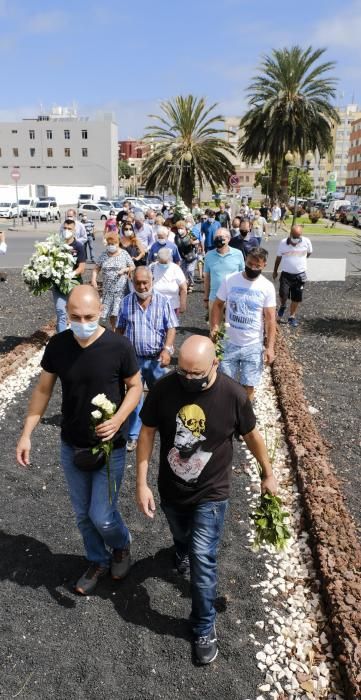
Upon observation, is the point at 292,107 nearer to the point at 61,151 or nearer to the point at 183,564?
the point at 183,564

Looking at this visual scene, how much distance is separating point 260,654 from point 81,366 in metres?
1.98

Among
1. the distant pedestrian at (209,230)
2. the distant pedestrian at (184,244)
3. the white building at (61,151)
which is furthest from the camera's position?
the white building at (61,151)

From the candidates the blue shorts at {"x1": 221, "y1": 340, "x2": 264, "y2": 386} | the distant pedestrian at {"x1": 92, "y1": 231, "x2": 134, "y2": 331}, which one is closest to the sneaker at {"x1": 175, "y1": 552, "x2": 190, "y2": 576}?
the blue shorts at {"x1": 221, "y1": 340, "x2": 264, "y2": 386}

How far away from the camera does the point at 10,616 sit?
3469 mm

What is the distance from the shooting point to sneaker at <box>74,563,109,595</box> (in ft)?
11.9

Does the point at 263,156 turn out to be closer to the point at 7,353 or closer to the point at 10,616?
the point at 7,353

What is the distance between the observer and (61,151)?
253 ft

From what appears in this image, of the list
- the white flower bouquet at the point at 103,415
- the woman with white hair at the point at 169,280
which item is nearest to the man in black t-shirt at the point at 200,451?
the white flower bouquet at the point at 103,415

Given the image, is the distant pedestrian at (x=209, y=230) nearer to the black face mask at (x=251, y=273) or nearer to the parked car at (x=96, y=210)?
the black face mask at (x=251, y=273)

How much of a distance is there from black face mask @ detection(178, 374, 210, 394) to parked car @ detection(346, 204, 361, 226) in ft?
131

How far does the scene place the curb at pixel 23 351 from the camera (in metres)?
7.80

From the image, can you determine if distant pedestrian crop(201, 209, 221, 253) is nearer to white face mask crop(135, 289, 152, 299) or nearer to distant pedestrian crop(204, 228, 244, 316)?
distant pedestrian crop(204, 228, 244, 316)

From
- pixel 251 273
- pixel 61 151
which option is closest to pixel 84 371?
pixel 251 273

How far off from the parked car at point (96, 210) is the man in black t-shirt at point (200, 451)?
136 feet
